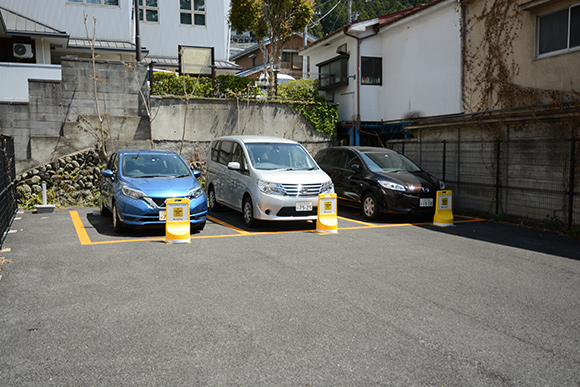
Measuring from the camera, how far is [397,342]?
414 centimetres

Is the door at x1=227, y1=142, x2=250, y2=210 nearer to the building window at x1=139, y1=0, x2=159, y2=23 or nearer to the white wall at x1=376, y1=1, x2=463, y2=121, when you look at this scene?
the white wall at x1=376, y1=1, x2=463, y2=121

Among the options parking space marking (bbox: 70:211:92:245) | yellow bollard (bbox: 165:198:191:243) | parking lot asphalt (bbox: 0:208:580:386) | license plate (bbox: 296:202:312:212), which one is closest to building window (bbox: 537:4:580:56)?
parking lot asphalt (bbox: 0:208:580:386)

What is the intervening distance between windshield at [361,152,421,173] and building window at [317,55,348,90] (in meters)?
8.16

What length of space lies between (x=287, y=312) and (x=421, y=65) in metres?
14.7

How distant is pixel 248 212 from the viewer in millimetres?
9914

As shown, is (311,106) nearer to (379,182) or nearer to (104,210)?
(379,182)

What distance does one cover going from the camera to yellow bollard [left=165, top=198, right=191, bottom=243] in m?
8.23

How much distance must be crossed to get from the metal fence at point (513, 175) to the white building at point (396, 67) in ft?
9.89

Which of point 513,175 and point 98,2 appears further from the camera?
point 98,2

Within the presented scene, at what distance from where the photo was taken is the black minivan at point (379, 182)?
10.9 m

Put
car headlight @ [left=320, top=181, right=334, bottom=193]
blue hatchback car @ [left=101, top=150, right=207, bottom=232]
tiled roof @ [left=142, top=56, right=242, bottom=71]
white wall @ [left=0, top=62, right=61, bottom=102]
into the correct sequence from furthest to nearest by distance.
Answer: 1. tiled roof @ [left=142, top=56, right=242, bottom=71]
2. white wall @ [left=0, top=62, right=61, bottom=102]
3. car headlight @ [left=320, top=181, right=334, bottom=193]
4. blue hatchback car @ [left=101, top=150, right=207, bottom=232]

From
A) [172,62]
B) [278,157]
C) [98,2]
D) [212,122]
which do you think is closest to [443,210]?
[278,157]

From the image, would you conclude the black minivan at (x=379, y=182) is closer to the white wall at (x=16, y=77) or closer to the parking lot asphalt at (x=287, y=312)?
the parking lot asphalt at (x=287, y=312)

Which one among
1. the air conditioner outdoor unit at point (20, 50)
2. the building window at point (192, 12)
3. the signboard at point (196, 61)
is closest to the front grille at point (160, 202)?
the signboard at point (196, 61)
